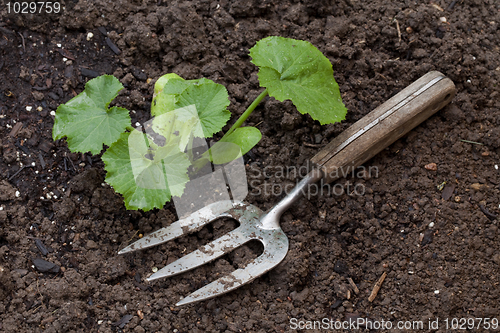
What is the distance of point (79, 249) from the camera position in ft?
7.20

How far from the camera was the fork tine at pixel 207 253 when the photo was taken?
2137 millimetres

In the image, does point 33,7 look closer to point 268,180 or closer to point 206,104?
point 206,104

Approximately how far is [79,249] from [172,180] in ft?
2.23

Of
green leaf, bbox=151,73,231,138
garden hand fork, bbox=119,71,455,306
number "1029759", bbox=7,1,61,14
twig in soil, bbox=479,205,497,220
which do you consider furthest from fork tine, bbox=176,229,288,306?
number "1029759", bbox=7,1,61,14

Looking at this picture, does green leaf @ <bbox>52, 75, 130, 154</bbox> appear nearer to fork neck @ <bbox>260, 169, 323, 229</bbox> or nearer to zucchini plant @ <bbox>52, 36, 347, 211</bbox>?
zucchini plant @ <bbox>52, 36, 347, 211</bbox>

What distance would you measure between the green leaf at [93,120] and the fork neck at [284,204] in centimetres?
87

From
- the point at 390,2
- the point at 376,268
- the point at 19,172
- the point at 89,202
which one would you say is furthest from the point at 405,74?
the point at 19,172

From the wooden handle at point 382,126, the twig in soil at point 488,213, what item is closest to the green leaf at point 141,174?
the wooden handle at point 382,126

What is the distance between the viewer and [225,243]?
222 centimetres

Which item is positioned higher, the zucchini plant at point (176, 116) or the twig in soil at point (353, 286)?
the zucchini plant at point (176, 116)

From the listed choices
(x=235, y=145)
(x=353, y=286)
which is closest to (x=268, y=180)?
(x=235, y=145)

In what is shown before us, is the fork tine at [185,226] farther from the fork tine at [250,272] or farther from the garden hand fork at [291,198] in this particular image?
the fork tine at [250,272]

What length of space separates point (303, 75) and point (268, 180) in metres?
0.64

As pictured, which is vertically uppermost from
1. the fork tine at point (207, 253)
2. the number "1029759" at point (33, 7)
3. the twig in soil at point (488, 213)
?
the number "1029759" at point (33, 7)
